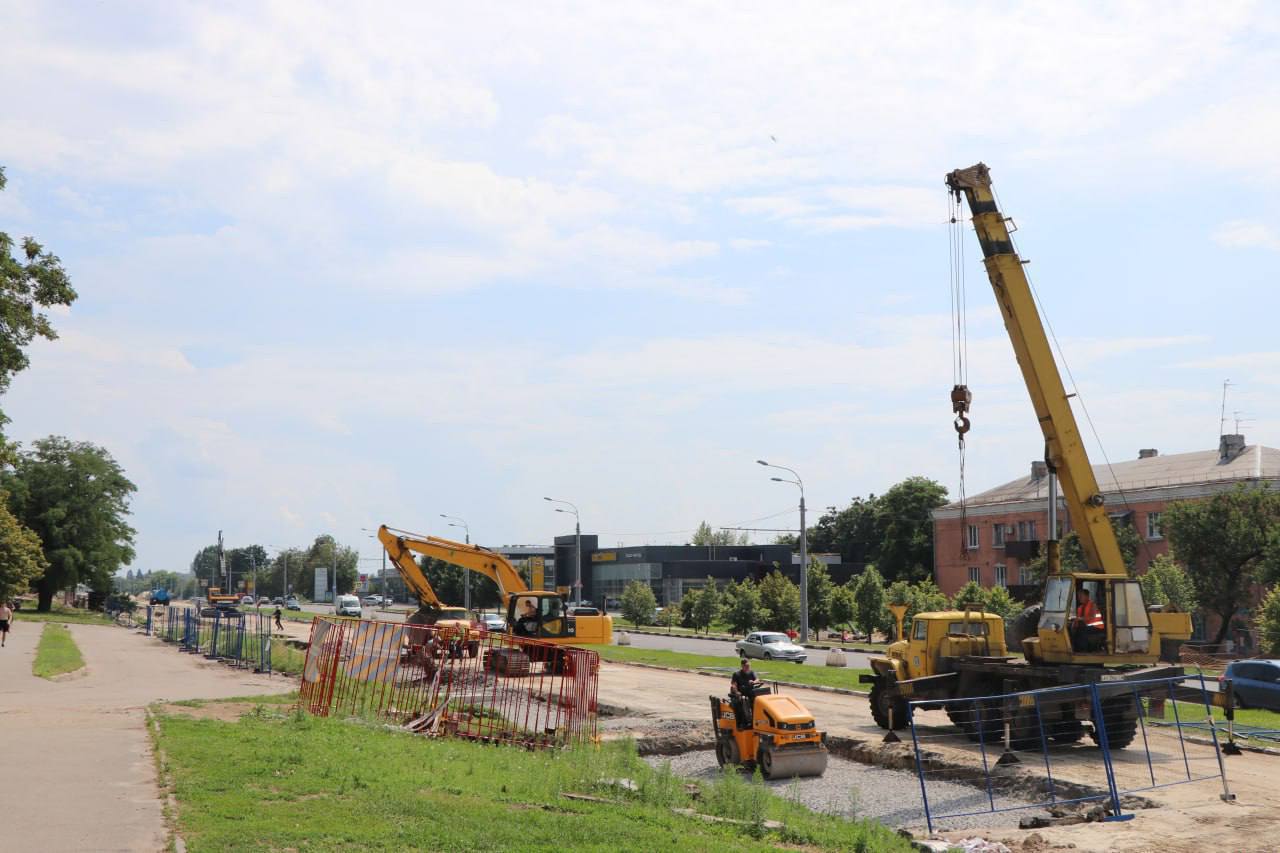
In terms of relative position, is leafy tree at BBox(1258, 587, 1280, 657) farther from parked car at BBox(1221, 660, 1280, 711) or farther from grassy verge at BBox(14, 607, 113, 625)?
grassy verge at BBox(14, 607, 113, 625)

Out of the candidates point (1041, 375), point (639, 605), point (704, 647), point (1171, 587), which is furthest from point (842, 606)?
point (1041, 375)

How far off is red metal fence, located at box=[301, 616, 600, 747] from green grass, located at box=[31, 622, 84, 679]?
42.3 feet

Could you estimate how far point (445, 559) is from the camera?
121ft

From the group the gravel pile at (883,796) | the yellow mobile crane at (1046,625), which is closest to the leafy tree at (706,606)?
the yellow mobile crane at (1046,625)

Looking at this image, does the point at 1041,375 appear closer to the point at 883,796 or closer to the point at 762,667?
the point at 883,796

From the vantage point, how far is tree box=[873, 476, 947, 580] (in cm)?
10125

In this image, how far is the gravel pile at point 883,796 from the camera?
14562 mm

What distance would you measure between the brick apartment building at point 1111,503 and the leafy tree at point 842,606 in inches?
271

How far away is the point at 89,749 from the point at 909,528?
92.4 metres

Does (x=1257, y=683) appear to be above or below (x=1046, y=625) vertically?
below

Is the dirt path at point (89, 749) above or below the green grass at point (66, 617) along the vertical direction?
below

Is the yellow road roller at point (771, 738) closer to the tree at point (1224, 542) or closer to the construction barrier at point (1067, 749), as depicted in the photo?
the construction barrier at point (1067, 749)

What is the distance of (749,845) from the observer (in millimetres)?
11414

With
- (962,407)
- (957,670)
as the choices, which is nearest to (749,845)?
(957,670)
